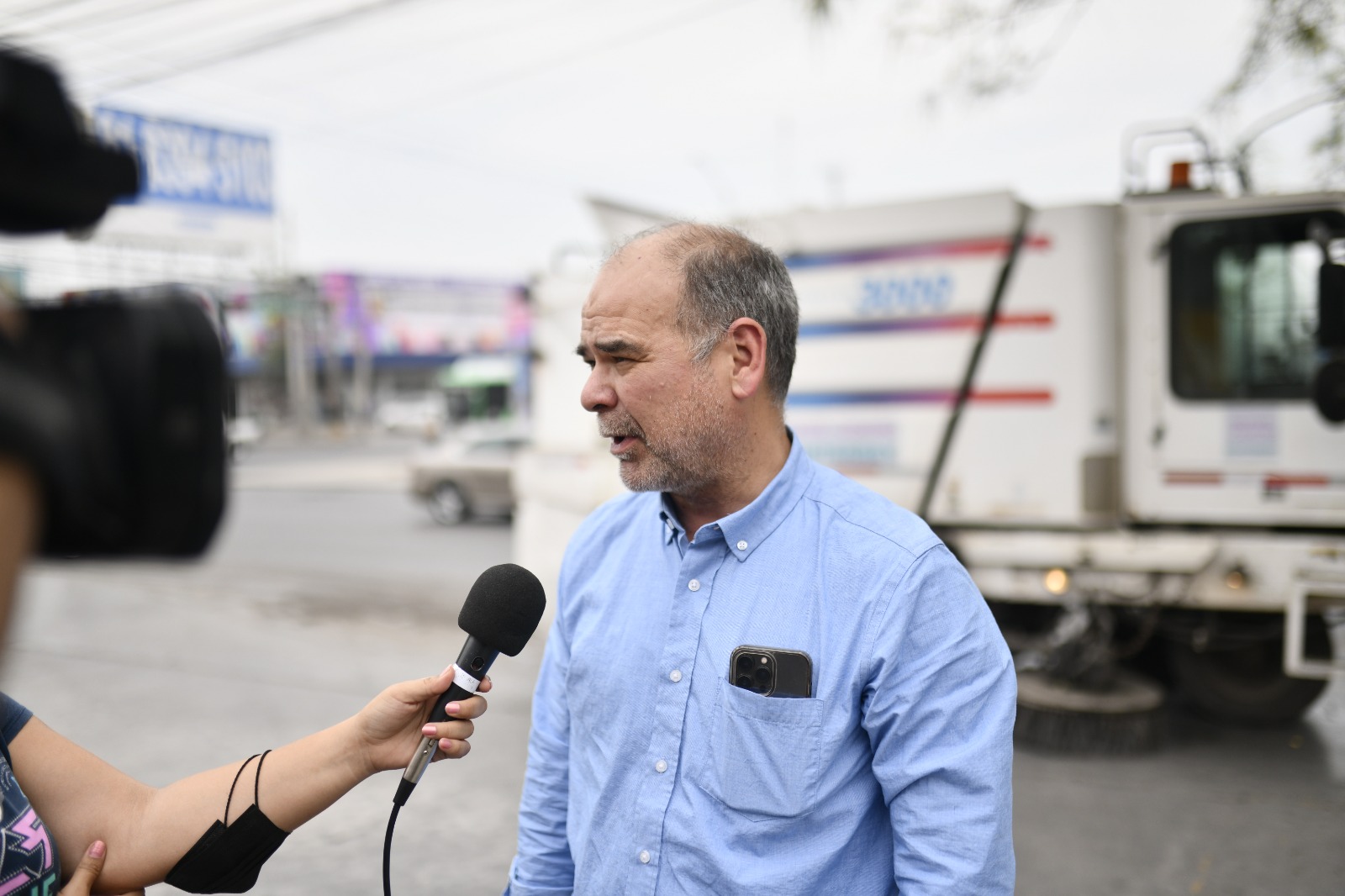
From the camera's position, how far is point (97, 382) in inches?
26.7

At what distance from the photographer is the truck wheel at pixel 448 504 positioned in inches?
569

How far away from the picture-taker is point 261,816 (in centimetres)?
172

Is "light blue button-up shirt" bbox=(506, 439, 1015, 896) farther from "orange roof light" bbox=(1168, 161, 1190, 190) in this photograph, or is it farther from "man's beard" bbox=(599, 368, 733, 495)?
"orange roof light" bbox=(1168, 161, 1190, 190)

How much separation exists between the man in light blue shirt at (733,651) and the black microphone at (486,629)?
114 millimetres

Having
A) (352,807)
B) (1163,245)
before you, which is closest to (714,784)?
(352,807)

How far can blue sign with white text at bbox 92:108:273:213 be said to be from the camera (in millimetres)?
14719

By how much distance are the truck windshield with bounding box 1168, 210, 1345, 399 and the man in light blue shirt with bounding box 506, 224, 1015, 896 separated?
428 centimetres

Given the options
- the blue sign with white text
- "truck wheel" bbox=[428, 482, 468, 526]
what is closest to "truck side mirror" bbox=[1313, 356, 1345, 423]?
"truck wheel" bbox=[428, 482, 468, 526]

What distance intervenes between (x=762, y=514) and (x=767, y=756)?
1.35 ft

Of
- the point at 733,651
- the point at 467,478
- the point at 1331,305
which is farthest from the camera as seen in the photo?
the point at 467,478

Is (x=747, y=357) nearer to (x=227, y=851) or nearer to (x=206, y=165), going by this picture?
(x=227, y=851)

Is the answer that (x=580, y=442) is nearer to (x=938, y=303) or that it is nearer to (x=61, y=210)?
(x=938, y=303)

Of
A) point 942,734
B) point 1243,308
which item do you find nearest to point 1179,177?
point 1243,308

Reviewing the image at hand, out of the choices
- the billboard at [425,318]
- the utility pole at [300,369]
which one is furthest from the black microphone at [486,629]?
the billboard at [425,318]
